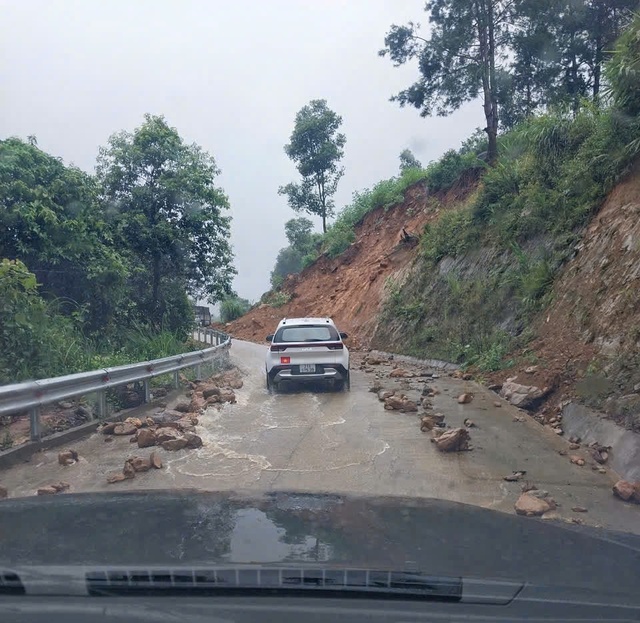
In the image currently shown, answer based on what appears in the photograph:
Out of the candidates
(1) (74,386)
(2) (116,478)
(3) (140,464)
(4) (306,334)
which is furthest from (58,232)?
(2) (116,478)

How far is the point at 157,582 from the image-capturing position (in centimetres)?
312

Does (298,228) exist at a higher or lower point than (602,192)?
higher


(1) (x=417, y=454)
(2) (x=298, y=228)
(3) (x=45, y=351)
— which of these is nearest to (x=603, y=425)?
(1) (x=417, y=454)

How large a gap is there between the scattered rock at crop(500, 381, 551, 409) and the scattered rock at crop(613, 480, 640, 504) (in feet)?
15.4

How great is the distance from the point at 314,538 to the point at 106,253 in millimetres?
13636

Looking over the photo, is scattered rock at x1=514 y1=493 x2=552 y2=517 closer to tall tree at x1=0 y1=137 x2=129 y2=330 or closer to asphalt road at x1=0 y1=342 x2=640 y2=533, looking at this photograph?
asphalt road at x1=0 y1=342 x2=640 y2=533

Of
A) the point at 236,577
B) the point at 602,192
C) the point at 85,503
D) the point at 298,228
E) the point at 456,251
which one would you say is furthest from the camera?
the point at 298,228

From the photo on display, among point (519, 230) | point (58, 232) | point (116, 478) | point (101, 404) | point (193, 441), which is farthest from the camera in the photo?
point (519, 230)

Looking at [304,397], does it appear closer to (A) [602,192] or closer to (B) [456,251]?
(A) [602,192]

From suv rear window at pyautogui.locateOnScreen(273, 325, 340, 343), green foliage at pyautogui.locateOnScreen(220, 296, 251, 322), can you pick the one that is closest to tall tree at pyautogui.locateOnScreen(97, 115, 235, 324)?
suv rear window at pyautogui.locateOnScreen(273, 325, 340, 343)

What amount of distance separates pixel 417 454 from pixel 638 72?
9.91 m

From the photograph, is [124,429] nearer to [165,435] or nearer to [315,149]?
[165,435]

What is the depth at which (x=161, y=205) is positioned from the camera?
20.1 meters

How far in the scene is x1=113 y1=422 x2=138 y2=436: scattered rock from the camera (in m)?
9.71
